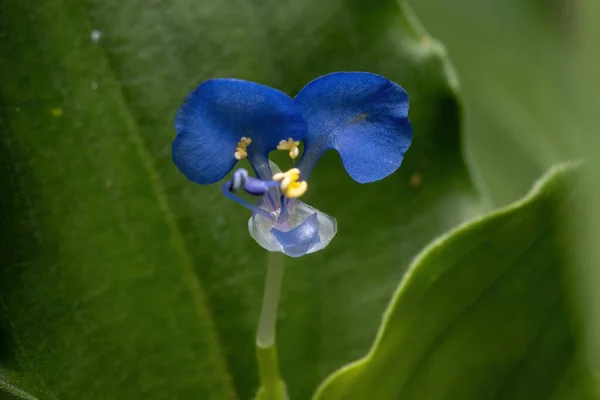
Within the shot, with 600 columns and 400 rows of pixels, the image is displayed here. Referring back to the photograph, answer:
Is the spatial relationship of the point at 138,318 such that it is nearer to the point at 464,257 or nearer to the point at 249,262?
the point at 249,262

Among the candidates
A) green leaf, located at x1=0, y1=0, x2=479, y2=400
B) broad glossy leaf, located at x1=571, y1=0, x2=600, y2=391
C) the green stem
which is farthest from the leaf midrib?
broad glossy leaf, located at x1=571, y1=0, x2=600, y2=391

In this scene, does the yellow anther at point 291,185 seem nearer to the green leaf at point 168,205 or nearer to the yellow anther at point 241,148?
the yellow anther at point 241,148

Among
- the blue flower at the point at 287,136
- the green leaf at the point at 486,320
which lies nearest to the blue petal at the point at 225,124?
the blue flower at the point at 287,136

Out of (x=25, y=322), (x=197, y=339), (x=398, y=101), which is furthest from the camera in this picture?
(x=197, y=339)

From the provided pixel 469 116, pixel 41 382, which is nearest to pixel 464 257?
pixel 41 382

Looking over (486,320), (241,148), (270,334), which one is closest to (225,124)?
(241,148)

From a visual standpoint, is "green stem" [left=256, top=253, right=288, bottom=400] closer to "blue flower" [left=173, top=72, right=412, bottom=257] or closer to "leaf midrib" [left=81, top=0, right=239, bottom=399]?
"blue flower" [left=173, top=72, right=412, bottom=257]

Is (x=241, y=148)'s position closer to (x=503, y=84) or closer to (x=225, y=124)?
(x=225, y=124)

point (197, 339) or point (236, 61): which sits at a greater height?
point (236, 61)
